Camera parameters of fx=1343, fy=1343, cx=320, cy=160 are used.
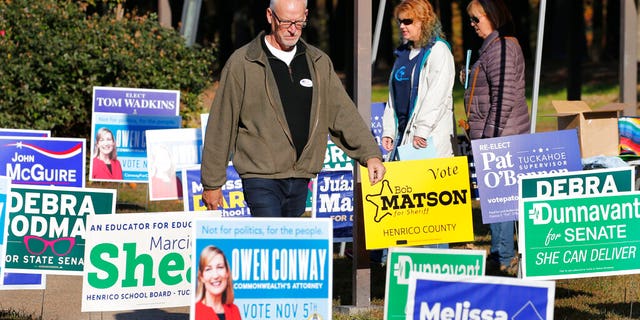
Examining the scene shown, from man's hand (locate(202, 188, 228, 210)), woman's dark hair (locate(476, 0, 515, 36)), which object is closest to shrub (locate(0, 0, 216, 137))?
woman's dark hair (locate(476, 0, 515, 36))

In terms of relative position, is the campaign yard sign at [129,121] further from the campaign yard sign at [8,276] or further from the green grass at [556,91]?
the green grass at [556,91]

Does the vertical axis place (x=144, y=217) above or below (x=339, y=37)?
below

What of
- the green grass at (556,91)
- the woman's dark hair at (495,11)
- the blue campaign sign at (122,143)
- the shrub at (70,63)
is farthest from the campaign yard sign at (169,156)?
the green grass at (556,91)

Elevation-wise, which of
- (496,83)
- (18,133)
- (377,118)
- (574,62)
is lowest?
(18,133)

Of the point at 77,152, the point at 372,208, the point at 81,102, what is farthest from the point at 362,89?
the point at 81,102

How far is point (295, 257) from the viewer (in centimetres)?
672

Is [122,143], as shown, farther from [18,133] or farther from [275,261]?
[275,261]

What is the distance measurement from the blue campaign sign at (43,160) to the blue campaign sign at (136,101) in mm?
3369

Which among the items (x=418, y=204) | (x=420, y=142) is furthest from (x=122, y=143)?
(x=418, y=204)

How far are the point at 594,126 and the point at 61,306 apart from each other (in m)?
4.56

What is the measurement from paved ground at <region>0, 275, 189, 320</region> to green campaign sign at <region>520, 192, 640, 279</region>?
2.33 meters

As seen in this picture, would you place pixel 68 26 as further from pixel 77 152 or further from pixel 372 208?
pixel 372 208

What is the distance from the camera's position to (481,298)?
19.8 feet

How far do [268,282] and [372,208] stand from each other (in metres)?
1.82
